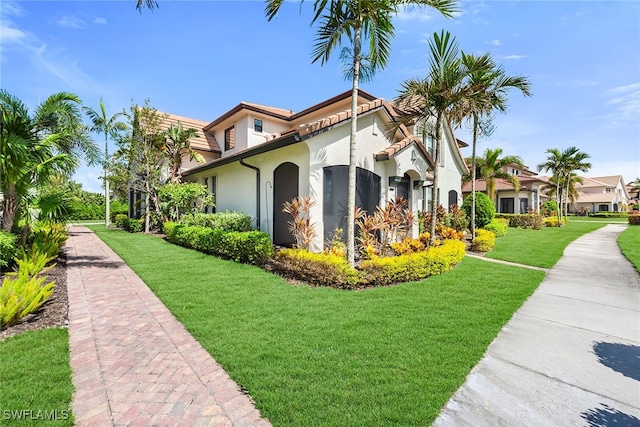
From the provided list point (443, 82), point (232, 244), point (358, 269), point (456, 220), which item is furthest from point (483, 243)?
point (232, 244)

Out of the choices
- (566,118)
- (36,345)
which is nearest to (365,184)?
(36,345)

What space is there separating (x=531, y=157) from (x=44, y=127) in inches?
1546

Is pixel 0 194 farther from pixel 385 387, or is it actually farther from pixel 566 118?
pixel 566 118

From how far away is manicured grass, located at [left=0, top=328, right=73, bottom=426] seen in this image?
2729mm

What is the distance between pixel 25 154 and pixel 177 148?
11.3m

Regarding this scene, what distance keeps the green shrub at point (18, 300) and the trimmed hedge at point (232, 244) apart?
15.8ft

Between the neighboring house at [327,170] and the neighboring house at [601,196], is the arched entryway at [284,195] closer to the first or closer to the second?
the neighboring house at [327,170]

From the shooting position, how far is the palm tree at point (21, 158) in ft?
23.0

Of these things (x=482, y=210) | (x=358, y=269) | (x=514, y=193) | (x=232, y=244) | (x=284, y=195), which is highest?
(x=514, y=193)

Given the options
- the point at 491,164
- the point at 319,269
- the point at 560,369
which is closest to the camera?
the point at 560,369

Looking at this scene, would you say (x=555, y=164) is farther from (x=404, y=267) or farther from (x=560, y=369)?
(x=560, y=369)

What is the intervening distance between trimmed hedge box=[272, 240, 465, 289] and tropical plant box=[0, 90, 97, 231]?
21.3ft

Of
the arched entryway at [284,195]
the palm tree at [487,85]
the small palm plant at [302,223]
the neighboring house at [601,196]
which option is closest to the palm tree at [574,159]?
the palm tree at [487,85]

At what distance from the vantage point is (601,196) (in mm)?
60438
